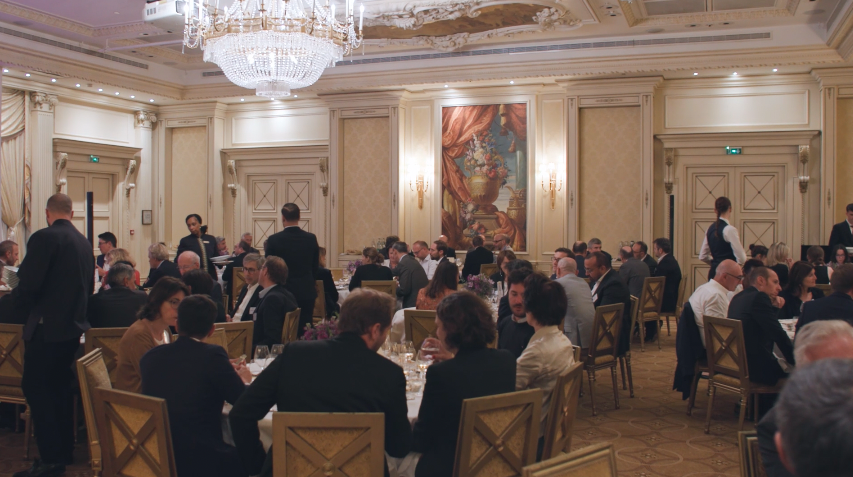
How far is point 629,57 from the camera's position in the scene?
36.2 feet

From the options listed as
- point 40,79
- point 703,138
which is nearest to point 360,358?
point 703,138

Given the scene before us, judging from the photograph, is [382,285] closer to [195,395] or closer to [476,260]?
[476,260]

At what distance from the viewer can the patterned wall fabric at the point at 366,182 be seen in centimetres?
1291

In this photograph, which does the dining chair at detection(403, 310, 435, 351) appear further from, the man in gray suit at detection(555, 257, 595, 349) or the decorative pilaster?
the decorative pilaster

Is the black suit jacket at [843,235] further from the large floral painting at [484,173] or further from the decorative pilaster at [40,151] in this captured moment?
the decorative pilaster at [40,151]

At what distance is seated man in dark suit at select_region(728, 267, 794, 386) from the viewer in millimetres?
4996

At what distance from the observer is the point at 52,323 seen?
179 inches

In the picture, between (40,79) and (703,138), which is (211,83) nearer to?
(40,79)

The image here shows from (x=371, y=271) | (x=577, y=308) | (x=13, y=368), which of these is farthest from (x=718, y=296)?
(x=13, y=368)

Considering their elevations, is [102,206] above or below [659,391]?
above

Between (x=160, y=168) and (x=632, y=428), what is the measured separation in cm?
1164

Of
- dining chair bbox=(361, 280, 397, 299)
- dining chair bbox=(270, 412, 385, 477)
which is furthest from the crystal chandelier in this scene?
dining chair bbox=(270, 412, 385, 477)

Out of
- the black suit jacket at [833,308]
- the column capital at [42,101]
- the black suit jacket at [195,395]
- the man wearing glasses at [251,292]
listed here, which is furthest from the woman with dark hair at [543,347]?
the column capital at [42,101]

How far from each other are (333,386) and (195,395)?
0.67 meters
